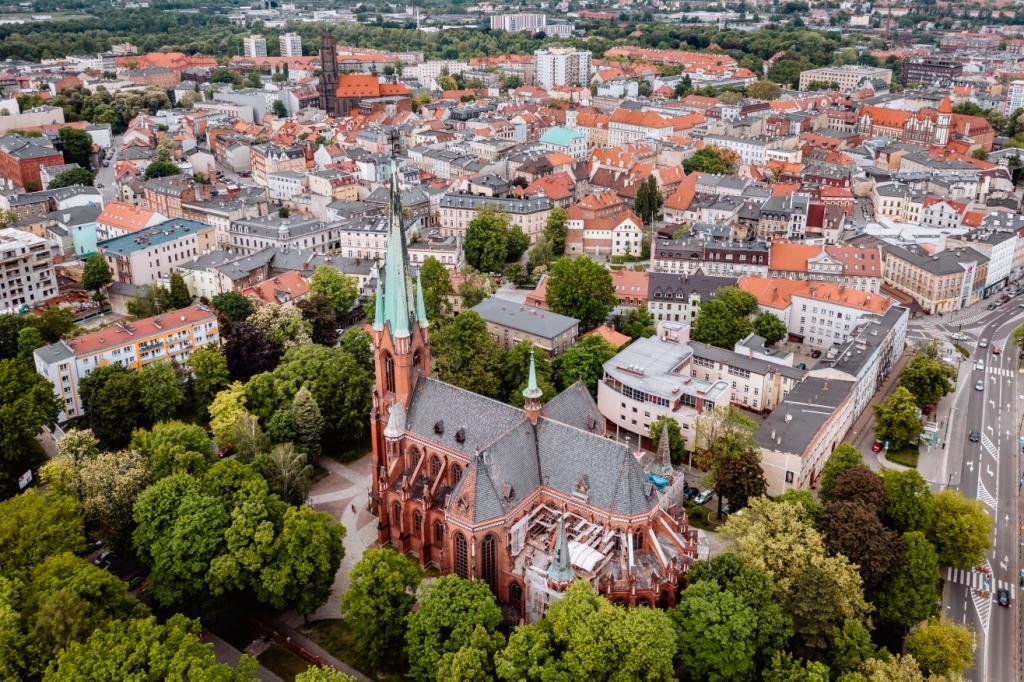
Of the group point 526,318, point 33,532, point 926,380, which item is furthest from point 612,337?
point 33,532

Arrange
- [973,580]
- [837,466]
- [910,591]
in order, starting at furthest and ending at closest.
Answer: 1. [837,466]
2. [973,580]
3. [910,591]

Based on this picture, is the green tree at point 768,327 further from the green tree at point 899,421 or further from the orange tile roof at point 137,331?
the orange tile roof at point 137,331

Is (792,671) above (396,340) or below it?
below

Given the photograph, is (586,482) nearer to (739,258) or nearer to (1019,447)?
(1019,447)

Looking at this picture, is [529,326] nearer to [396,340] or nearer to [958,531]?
[396,340]

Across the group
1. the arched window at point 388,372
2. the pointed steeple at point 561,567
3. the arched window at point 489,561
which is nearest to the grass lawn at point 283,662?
the arched window at point 489,561

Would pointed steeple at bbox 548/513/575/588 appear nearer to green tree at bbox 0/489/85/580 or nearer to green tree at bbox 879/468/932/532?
green tree at bbox 879/468/932/532

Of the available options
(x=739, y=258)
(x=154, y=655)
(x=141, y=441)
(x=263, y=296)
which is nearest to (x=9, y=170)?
(x=263, y=296)
